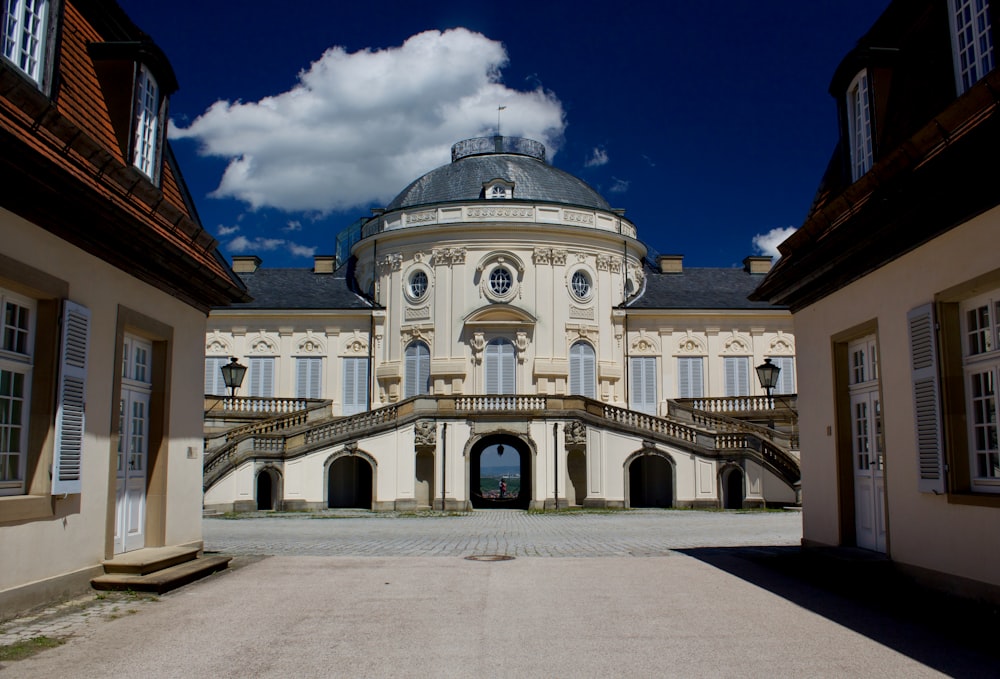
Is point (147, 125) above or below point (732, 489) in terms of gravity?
above

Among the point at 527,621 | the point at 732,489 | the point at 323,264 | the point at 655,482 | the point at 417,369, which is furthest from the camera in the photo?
the point at 323,264

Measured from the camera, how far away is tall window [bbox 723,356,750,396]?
3866cm

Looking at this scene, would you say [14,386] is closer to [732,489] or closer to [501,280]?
[732,489]

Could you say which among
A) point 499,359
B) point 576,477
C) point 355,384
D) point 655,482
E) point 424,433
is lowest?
point 655,482

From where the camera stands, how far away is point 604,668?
6.60m

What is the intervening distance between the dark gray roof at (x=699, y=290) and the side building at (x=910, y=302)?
25.8 m

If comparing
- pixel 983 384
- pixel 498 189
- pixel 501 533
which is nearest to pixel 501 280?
pixel 498 189

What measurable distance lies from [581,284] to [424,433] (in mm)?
10865

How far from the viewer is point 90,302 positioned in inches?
390

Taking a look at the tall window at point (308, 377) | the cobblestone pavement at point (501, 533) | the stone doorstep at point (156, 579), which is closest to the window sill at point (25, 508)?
the stone doorstep at point (156, 579)

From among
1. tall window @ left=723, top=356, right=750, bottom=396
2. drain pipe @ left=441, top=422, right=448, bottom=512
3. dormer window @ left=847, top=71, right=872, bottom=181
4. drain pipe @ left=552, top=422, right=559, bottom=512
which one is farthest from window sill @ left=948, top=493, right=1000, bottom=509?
tall window @ left=723, top=356, right=750, bottom=396

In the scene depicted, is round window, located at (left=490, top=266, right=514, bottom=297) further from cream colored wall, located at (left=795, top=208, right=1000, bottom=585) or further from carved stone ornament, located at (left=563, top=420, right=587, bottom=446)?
cream colored wall, located at (left=795, top=208, right=1000, bottom=585)

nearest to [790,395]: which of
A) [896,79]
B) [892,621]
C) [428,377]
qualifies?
[428,377]

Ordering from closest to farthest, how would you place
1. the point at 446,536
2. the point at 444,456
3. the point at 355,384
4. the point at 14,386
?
the point at 14,386
the point at 446,536
the point at 444,456
the point at 355,384
